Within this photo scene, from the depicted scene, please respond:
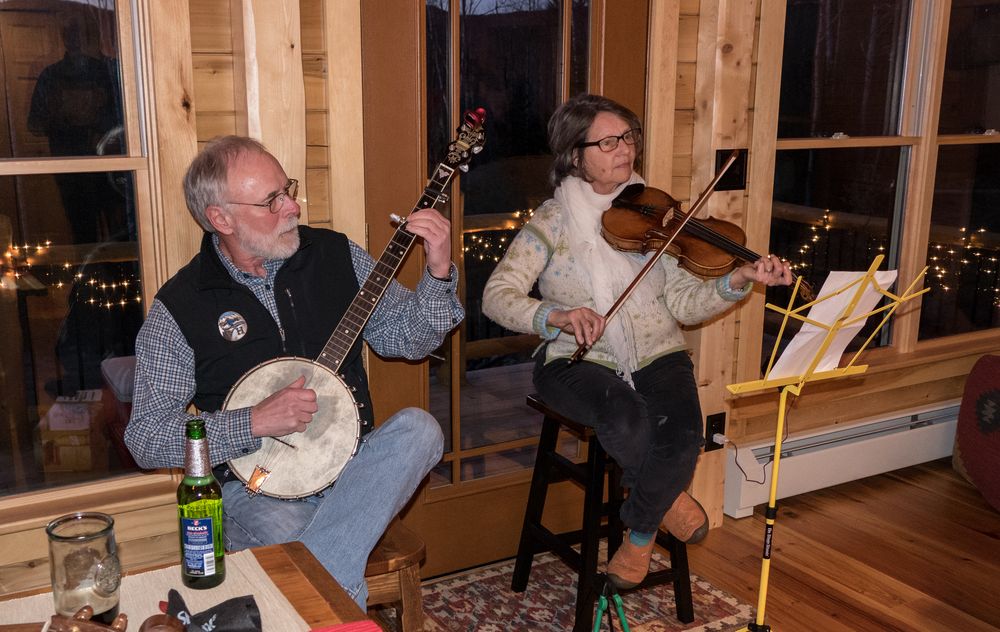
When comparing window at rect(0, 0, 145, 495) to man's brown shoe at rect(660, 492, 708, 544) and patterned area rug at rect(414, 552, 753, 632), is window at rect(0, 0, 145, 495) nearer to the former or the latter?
patterned area rug at rect(414, 552, 753, 632)

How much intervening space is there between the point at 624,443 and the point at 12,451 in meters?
1.36

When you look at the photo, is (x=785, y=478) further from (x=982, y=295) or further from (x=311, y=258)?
(x=311, y=258)

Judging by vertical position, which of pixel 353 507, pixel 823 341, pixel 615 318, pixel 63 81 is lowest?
pixel 353 507

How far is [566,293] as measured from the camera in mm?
2395

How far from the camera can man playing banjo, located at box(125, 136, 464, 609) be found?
179 centimetres

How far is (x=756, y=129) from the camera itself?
2809 mm

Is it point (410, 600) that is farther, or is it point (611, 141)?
point (611, 141)

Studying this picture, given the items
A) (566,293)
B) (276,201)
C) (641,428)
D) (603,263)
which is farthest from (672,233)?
(276,201)

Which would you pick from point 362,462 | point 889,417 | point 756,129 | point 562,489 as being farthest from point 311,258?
point 889,417

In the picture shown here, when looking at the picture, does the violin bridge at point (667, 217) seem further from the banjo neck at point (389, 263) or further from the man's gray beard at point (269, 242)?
the man's gray beard at point (269, 242)

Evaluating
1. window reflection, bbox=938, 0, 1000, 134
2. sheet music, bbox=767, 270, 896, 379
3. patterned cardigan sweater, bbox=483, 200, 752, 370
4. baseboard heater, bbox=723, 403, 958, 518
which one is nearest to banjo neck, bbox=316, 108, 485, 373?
patterned cardigan sweater, bbox=483, 200, 752, 370

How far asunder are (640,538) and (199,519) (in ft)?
3.95

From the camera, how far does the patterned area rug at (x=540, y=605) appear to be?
244cm

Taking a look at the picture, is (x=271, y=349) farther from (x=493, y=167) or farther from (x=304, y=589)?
(x=493, y=167)
